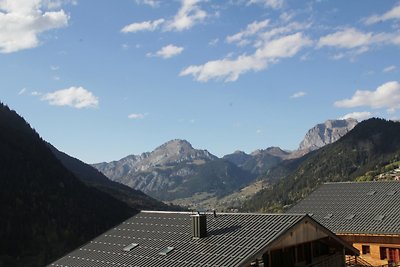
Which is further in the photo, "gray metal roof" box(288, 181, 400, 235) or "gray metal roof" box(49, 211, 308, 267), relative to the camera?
"gray metal roof" box(288, 181, 400, 235)

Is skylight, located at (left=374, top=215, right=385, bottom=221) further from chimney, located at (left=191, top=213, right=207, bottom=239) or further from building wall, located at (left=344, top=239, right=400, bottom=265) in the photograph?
chimney, located at (left=191, top=213, right=207, bottom=239)

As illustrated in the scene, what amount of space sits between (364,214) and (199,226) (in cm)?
2327

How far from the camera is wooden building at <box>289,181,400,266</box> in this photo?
38500mm

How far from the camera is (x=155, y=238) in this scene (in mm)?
26969

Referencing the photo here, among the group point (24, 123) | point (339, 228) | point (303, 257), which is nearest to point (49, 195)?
point (24, 123)

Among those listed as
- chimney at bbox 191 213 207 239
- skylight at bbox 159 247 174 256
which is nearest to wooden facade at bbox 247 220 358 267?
chimney at bbox 191 213 207 239

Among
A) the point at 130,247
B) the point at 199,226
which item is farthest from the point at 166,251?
the point at 130,247

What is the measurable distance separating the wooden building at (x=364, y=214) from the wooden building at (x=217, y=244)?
983 centimetres

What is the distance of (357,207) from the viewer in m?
44.4

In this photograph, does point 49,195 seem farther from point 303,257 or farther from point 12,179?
point 303,257

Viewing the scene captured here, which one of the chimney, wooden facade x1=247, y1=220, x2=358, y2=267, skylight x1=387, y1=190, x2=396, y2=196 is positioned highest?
skylight x1=387, y1=190, x2=396, y2=196

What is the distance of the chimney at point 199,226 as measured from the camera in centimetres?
2485

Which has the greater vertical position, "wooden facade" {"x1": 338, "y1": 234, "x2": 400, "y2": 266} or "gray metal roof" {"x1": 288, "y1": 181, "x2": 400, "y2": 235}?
"gray metal roof" {"x1": 288, "y1": 181, "x2": 400, "y2": 235}

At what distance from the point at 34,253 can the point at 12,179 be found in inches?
1404
